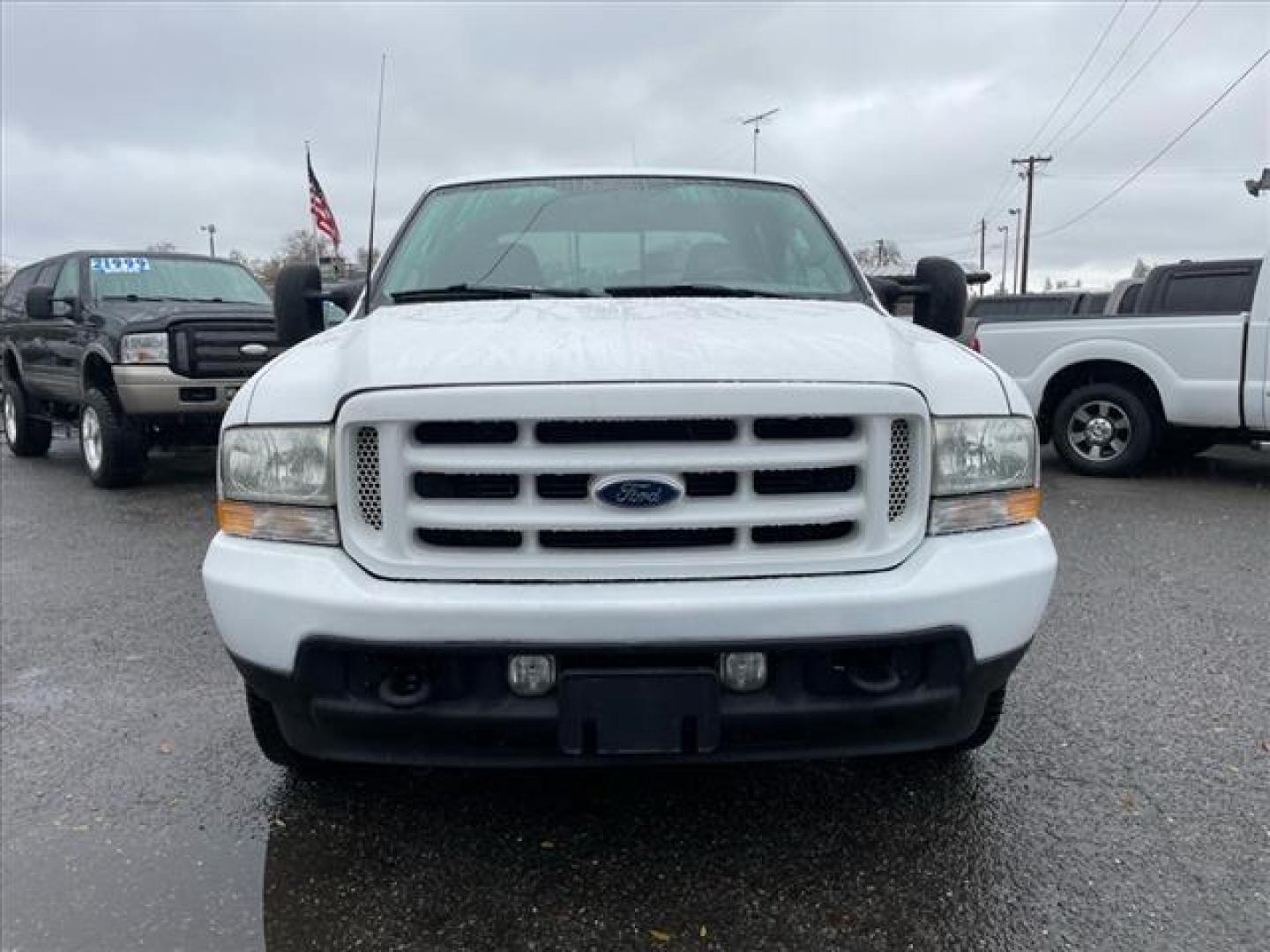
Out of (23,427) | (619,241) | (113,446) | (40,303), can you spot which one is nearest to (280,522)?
(619,241)

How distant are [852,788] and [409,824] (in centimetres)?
124

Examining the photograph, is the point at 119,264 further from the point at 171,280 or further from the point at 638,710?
the point at 638,710

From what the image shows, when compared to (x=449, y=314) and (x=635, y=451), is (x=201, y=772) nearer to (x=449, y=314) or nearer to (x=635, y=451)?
(x=449, y=314)

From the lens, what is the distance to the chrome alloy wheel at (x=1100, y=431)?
26.5ft

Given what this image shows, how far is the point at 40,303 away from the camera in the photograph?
8.10 meters

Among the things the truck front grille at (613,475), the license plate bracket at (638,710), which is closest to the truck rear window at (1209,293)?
the truck front grille at (613,475)

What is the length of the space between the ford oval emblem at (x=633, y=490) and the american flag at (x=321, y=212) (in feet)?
24.6

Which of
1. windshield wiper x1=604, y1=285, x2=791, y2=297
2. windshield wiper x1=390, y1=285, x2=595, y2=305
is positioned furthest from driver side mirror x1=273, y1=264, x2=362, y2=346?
windshield wiper x1=604, y1=285, x2=791, y2=297

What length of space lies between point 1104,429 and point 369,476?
7.39 metres

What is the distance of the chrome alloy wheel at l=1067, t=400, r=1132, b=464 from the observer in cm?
808

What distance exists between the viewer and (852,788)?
2.85 meters

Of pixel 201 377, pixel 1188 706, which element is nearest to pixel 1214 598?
pixel 1188 706

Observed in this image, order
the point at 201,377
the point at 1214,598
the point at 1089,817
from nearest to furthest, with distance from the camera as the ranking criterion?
the point at 1089,817 < the point at 1214,598 < the point at 201,377

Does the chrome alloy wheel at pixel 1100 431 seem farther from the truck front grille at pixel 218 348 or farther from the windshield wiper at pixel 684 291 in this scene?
the truck front grille at pixel 218 348
